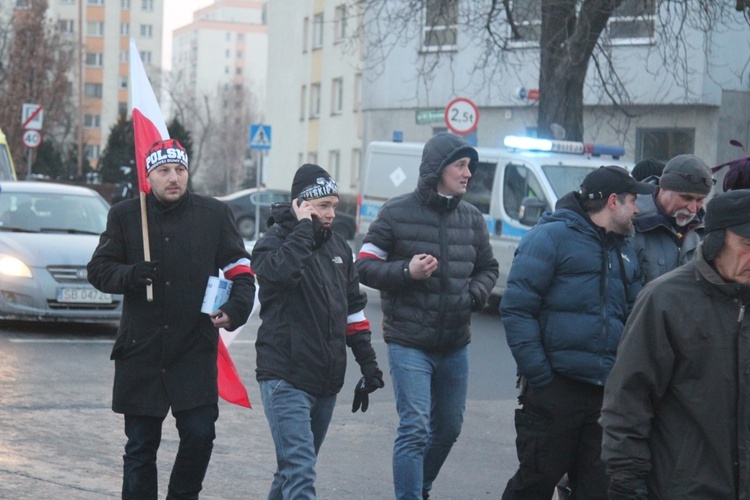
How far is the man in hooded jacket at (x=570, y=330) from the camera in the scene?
5.51 m

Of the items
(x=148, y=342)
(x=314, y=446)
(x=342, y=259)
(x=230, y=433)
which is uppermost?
(x=342, y=259)

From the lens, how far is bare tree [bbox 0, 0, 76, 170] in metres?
50.5

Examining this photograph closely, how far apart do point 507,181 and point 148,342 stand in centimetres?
1157

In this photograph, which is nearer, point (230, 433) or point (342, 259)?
point (342, 259)

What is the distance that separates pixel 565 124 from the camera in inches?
762

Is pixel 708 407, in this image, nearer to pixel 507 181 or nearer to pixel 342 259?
pixel 342 259

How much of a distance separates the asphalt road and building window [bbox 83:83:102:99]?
344ft

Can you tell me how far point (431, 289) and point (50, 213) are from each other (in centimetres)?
879

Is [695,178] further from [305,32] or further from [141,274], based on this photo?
[305,32]

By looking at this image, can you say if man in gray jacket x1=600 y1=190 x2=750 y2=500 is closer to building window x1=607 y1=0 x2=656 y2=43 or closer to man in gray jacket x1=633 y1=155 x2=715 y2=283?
man in gray jacket x1=633 y1=155 x2=715 y2=283

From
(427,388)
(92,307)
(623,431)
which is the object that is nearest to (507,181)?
(92,307)

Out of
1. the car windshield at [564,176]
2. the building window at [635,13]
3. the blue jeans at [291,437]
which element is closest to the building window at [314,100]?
the building window at [635,13]

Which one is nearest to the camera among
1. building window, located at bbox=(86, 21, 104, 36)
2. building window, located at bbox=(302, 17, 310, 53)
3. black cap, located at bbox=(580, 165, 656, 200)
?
black cap, located at bbox=(580, 165, 656, 200)

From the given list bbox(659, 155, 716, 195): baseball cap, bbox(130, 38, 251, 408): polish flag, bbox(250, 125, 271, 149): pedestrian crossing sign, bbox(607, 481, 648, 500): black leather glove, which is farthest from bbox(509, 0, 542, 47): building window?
bbox(607, 481, 648, 500): black leather glove
